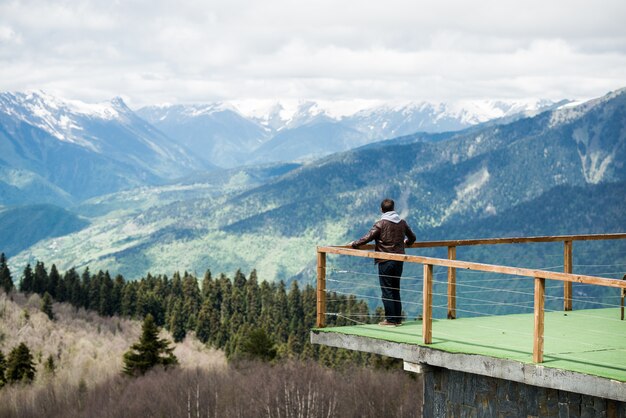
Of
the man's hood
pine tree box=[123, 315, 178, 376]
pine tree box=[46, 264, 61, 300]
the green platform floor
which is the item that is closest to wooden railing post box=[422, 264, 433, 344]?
the green platform floor

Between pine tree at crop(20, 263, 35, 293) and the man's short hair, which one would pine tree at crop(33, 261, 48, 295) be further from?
the man's short hair

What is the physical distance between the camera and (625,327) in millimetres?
19078

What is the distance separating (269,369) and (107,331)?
211 ft

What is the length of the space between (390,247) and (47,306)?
139 metres

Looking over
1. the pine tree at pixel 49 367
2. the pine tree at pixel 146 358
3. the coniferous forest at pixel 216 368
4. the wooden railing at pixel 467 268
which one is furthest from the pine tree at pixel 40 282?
the wooden railing at pixel 467 268

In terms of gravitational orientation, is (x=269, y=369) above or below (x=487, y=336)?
below

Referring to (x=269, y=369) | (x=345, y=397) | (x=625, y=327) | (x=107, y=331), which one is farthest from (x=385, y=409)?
(x=107, y=331)

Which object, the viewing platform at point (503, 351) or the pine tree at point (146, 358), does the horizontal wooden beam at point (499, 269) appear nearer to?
the viewing platform at point (503, 351)

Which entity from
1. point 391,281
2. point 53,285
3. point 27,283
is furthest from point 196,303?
point 391,281

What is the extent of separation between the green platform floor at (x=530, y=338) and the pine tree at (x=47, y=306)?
446ft

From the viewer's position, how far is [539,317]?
14.6m

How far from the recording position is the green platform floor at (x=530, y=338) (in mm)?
15102

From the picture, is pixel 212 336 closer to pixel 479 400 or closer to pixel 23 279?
pixel 23 279

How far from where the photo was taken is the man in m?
18.4
